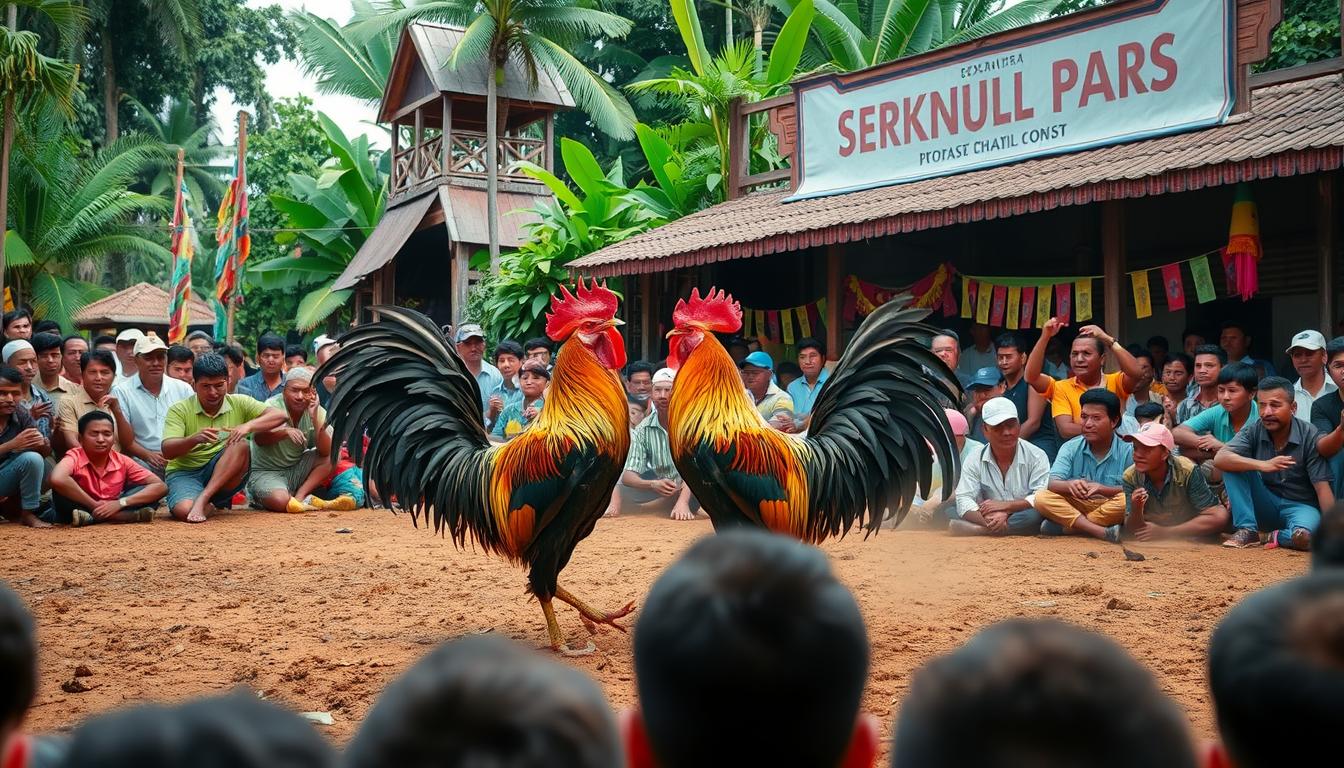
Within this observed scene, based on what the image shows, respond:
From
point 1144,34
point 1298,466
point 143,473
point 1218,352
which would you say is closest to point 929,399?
point 1298,466

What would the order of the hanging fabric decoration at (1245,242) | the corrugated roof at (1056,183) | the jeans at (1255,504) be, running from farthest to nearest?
the hanging fabric decoration at (1245,242) → the corrugated roof at (1056,183) → the jeans at (1255,504)

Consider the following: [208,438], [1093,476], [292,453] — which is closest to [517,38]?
[292,453]

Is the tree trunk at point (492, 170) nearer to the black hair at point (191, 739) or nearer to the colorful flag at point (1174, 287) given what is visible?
the colorful flag at point (1174, 287)

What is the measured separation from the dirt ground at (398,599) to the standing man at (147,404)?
3.78 ft

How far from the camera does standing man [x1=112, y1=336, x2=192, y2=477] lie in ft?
35.2

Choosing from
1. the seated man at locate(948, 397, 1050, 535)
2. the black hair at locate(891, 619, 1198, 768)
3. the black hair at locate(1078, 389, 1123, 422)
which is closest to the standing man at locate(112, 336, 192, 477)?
the seated man at locate(948, 397, 1050, 535)

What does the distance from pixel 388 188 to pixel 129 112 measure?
15.4 meters

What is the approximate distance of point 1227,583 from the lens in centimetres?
668

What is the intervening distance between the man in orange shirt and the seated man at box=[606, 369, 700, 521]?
10.8 feet

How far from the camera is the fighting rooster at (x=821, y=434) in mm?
5129

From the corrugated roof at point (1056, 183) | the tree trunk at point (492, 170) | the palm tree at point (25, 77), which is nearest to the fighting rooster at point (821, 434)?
the corrugated roof at point (1056, 183)

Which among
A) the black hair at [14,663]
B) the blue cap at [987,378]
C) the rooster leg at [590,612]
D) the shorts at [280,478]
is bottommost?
the rooster leg at [590,612]

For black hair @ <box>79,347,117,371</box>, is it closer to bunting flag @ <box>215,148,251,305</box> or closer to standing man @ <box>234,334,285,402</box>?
standing man @ <box>234,334,285,402</box>

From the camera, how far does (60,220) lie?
25.3 metres
